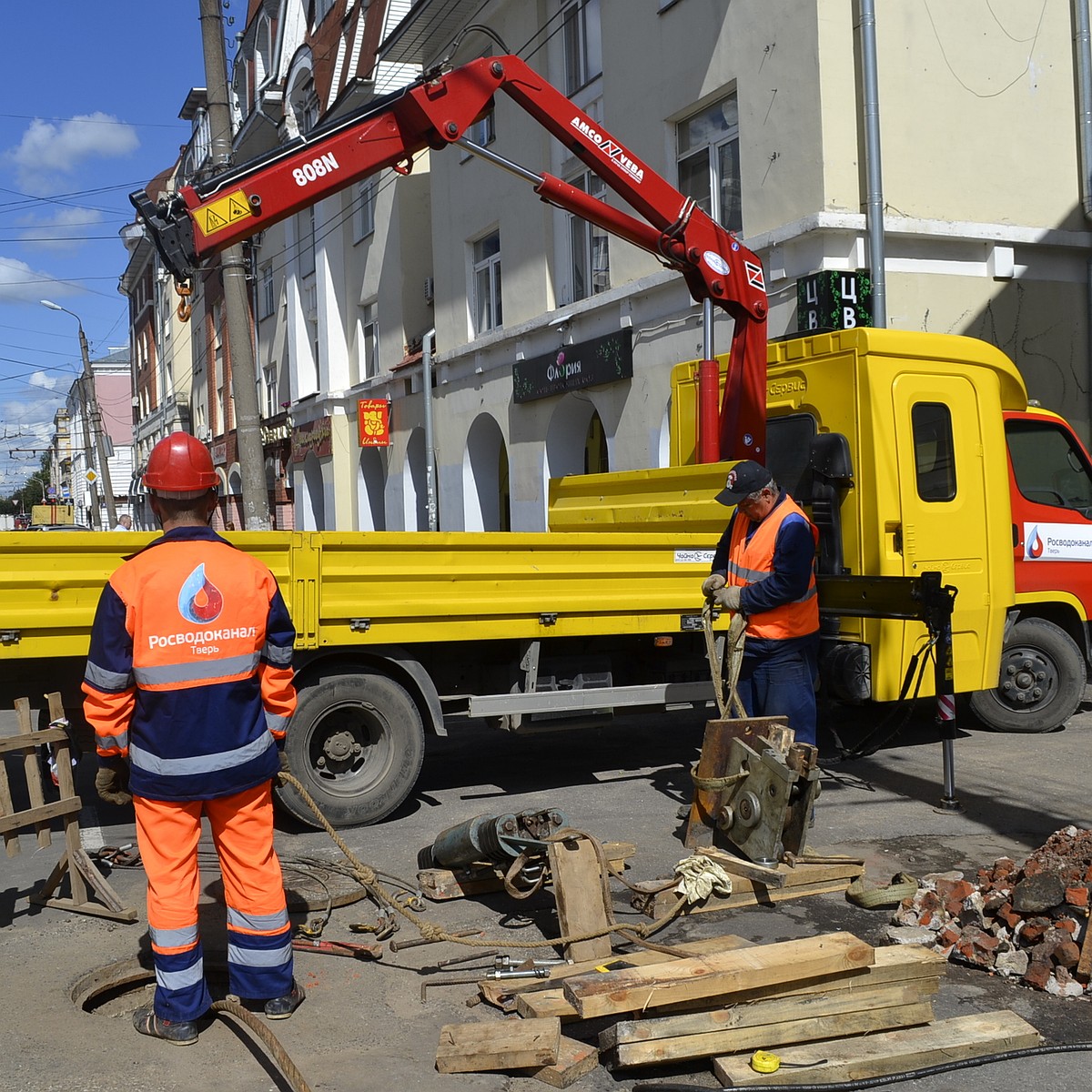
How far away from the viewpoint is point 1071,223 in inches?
527

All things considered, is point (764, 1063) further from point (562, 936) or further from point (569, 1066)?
point (562, 936)

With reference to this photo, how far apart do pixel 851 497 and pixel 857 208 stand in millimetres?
5600

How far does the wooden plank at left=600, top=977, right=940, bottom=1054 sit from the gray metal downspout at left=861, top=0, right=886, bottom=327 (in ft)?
29.7

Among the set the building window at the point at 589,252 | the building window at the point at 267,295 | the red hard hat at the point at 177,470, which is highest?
the building window at the point at 267,295

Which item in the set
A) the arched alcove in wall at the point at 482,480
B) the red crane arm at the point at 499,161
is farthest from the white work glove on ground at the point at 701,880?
the arched alcove in wall at the point at 482,480

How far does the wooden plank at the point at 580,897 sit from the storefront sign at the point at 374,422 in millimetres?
19825

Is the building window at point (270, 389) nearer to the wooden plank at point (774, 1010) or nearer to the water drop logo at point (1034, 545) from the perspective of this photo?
the water drop logo at point (1034, 545)

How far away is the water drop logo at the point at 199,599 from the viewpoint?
388 centimetres

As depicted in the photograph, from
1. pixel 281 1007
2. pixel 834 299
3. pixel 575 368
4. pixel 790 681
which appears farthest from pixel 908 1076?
pixel 575 368

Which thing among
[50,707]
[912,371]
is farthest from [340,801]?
[912,371]

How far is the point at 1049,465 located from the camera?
29.6 feet

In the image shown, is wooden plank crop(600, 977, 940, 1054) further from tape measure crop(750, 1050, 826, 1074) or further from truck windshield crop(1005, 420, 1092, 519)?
truck windshield crop(1005, 420, 1092, 519)

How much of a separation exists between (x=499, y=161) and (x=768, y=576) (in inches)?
171

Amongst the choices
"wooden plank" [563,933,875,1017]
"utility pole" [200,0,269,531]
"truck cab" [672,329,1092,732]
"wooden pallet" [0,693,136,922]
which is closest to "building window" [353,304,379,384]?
"utility pole" [200,0,269,531]
